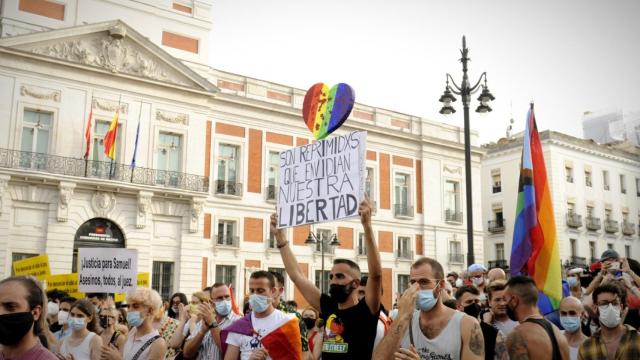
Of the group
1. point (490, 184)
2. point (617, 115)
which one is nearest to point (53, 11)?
point (490, 184)

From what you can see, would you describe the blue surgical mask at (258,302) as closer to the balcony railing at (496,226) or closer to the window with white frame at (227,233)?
the window with white frame at (227,233)

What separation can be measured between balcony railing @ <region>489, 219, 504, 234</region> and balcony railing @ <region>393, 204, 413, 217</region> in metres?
11.9

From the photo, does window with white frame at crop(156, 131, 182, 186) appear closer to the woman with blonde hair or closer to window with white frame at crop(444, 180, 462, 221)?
window with white frame at crop(444, 180, 462, 221)

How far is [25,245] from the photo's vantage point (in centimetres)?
2280

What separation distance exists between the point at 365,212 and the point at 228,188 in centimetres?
2381

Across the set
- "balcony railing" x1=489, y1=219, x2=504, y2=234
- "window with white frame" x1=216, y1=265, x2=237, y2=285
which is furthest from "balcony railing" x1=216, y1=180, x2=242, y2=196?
"balcony railing" x1=489, y1=219, x2=504, y2=234

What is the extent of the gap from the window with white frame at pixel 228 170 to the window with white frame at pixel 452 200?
13.1m

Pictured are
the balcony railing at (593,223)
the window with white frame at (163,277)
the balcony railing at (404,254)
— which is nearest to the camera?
the window with white frame at (163,277)

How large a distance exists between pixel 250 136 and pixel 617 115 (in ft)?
129

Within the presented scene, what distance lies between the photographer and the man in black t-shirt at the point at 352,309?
4.55m

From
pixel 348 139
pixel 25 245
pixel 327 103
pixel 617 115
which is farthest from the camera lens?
pixel 617 115

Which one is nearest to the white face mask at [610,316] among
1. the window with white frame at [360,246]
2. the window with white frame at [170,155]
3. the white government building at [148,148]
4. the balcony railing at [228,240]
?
the white government building at [148,148]

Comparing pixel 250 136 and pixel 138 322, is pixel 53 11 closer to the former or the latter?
pixel 250 136

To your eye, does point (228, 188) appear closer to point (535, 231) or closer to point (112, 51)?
point (112, 51)
